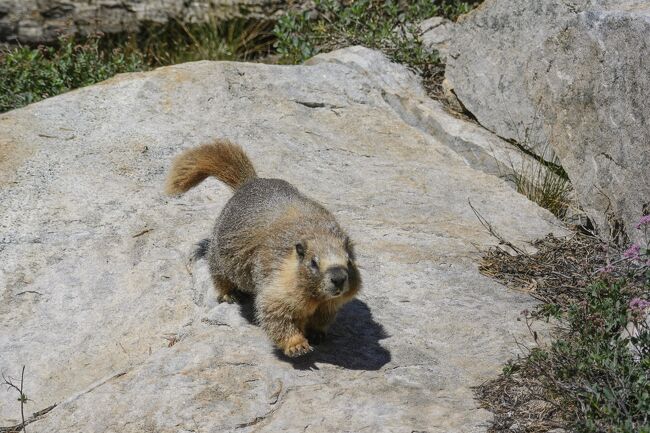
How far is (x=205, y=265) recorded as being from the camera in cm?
661

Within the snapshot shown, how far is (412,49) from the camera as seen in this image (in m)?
9.75

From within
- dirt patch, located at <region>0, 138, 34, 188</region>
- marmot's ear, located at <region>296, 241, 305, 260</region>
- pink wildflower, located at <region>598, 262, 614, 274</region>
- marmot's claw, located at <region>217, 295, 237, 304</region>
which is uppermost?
pink wildflower, located at <region>598, 262, 614, 274</region>

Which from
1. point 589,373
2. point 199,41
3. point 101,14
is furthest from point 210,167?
point 101,14

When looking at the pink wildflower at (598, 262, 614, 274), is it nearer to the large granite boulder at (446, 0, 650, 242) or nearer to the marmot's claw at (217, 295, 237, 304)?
the large granite boulder at (446, 0, 650, 242)

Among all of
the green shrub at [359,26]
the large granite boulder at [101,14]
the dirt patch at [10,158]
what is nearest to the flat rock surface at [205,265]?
the dirt patch at [10,158]

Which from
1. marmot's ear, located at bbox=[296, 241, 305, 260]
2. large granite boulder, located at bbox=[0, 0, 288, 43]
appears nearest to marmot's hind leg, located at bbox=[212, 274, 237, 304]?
marmot's ear, located at bbox=[296, 241, 305, 260]

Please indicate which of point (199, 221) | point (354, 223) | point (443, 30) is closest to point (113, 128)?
point (199, 221)

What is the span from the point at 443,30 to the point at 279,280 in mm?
5673

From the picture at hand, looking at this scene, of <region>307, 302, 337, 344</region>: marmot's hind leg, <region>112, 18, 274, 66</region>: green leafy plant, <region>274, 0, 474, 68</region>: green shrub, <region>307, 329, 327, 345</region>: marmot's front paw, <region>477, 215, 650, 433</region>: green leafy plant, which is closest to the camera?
<region>477, 215, 650, 433</region>: green leafy plant

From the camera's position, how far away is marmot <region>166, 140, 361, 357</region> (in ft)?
17.1

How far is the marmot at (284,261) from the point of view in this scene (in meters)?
5.21

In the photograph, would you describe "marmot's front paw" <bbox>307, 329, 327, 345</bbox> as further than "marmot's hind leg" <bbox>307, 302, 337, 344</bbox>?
Yes

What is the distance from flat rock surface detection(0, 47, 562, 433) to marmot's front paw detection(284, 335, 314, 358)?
0.13 metres

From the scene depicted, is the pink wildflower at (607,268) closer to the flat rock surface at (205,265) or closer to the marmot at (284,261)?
the flat rock surface at (205,265)
